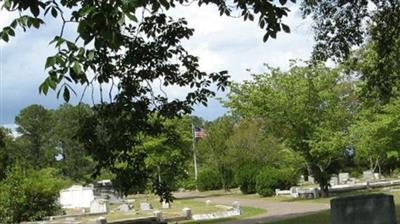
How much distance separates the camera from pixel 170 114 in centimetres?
899

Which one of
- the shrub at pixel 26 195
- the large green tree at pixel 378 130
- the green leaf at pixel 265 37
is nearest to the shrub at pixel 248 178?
the large green tree at pixel 378 130

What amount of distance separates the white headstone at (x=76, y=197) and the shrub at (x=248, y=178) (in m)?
11.6

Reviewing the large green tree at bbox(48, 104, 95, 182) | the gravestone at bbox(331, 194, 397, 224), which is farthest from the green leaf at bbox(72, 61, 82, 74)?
the large green tree at bbox(48, 104, 95, 182)

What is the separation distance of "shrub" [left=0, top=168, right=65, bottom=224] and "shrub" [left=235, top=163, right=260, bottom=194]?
17960 millimetres

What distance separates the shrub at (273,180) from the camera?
141ft

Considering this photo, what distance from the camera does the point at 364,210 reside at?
36.6ft

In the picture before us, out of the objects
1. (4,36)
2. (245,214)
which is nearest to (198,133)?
(245,214)

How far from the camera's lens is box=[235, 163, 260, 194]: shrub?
47.9m

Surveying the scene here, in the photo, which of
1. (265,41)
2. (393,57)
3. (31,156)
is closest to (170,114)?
(265,41)

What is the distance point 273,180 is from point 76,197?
16.2 metres

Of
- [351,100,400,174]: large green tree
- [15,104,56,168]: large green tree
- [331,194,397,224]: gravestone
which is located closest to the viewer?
[331,194,397,224]: gravestone

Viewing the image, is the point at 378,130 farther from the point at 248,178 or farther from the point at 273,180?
the point at 248,178

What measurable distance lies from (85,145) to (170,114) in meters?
1.45

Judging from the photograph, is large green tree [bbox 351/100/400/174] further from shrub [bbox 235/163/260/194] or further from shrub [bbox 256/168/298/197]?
shrub [bbox 235/163/260/194]
